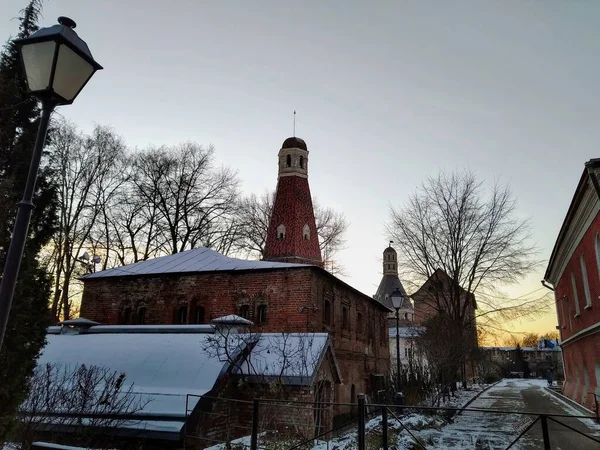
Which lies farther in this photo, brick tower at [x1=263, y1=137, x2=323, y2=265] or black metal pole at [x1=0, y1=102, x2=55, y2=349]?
brick tower at [x1=263, y1=137, x2=323, y2=265]

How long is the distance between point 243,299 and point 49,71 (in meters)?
15.6

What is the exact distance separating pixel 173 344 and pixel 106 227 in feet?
54.9

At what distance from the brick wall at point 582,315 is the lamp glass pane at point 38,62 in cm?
1279

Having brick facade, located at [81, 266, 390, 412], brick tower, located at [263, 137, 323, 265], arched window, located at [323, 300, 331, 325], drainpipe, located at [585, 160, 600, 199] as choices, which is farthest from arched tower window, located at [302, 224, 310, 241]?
drainpipe, located at [585, 160, 600, 199]

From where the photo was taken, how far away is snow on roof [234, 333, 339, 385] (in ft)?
39.8

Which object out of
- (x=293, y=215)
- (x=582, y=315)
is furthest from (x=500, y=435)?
(x=293, y=215)

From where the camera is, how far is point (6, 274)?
122 inches

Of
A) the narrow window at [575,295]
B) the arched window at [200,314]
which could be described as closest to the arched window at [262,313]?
the arched window at [200,314]

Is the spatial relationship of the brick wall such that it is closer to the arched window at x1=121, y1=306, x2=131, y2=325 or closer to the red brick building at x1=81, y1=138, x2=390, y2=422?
the red brick building at x1=81, y1=138, x2=390, y2=422

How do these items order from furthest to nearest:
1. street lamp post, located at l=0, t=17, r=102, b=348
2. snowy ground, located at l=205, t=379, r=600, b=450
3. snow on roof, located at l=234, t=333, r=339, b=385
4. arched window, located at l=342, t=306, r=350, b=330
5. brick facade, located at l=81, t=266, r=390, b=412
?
arched window, located at l=342, t=306, r=350, b=330, brick facade, located at l=81, t=266, r=390, b=412, snow on roof, located at l=234, t=333, r=339, b=385, snowy ground, located at l=205, t=379, r=600, b=450, street lamp post, located at l=0, t=17, r=102, b=348

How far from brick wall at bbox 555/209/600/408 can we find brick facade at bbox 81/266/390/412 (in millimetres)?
9035

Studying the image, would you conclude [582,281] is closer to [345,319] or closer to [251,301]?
[345,319]

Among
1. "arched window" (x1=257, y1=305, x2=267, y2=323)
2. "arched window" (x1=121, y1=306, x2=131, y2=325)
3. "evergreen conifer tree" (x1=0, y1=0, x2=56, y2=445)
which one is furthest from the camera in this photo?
"arched window" (x1=121, y1=306, x2=131, y2=325)

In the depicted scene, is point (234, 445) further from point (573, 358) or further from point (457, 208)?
point (457, 208)
